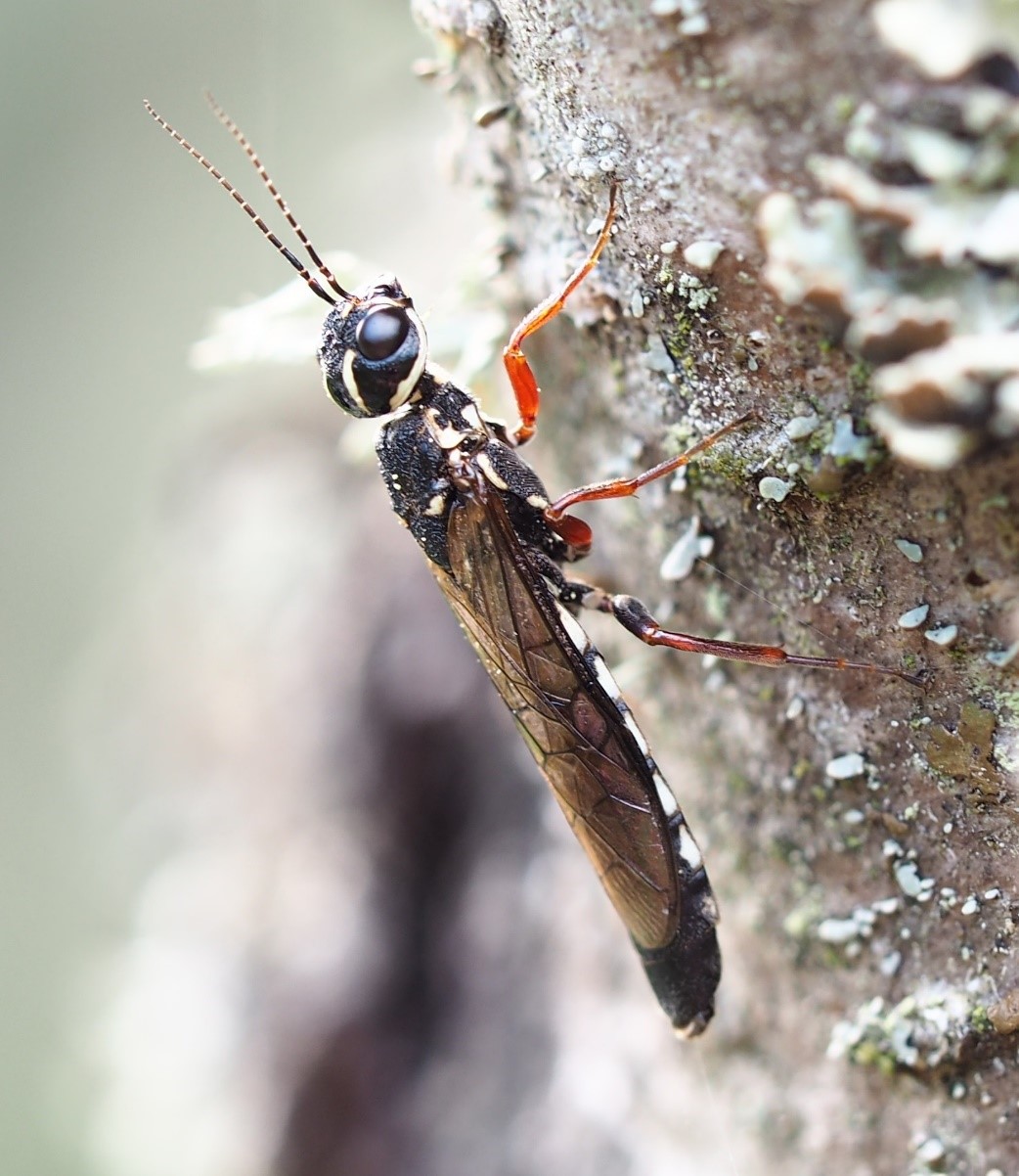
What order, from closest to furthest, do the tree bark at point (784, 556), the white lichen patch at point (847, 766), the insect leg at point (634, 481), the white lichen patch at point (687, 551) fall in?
the tree bark at point (784, 556), the insect leg at point (634, 481), the white lichen patch at point (847, 766), the white lichen patch at point (687, 551)

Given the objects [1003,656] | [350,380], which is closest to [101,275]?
[350,380]

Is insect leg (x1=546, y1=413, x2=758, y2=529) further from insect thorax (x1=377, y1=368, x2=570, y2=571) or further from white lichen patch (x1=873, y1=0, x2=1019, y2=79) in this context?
white lichen patch (x1=873, y1=0, x2=1019, y2=79)

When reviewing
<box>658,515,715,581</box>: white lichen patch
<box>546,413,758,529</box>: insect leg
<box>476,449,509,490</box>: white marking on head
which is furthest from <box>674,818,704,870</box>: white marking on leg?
<box>476,449,509,490</box>: white marking on head

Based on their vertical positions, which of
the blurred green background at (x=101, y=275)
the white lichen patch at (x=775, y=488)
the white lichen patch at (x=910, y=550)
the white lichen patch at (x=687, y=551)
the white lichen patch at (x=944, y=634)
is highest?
the blurred green background at (x=101, y=275)

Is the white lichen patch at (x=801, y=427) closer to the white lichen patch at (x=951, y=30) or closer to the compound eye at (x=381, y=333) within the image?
the white lichen patch at (x=951, y=30)

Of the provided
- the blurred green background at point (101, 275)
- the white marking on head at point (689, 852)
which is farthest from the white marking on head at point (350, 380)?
the blurred green background at point (101, 275)

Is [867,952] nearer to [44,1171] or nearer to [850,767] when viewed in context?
[850,767]
